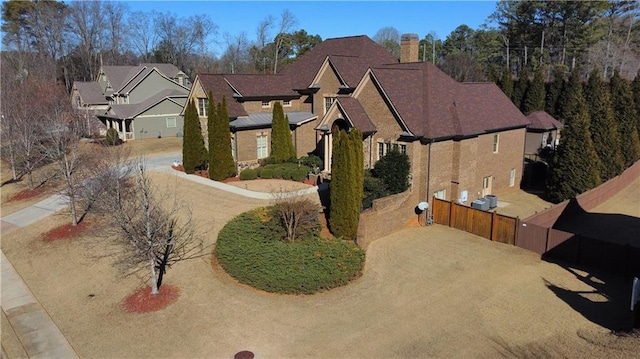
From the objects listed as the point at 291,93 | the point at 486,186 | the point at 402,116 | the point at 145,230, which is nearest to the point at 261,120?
the point at 291,93

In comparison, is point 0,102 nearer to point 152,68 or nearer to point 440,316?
point 152,68

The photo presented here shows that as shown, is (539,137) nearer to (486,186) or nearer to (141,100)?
(486,186)

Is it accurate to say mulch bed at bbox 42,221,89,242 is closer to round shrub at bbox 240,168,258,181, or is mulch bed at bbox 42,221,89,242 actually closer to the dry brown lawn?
the dry brown lawn

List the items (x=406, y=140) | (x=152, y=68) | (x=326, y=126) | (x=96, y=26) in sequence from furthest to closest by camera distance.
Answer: (x=96, y=26) → (x=152, y=68) → (x=326, y=126) → (x=406, y=140)

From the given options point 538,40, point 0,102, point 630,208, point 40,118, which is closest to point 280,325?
point 630,208

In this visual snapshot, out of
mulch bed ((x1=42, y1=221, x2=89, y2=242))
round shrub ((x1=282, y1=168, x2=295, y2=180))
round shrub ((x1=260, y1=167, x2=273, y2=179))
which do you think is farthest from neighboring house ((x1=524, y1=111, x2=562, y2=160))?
mulch bed ((x1=42, y1=221, x2=89, y2=242))

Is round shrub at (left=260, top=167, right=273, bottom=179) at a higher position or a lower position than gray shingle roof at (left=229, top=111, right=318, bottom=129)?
lower
